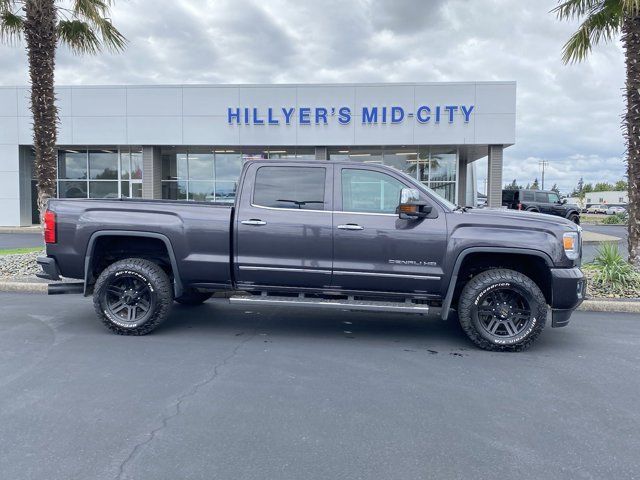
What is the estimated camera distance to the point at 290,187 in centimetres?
565

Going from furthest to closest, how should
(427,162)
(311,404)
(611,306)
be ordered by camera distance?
(427,162)
(611,306)
(311,404)

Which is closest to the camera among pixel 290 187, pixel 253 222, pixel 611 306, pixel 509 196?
pixel 253 222

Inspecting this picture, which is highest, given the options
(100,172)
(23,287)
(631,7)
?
(631,7)

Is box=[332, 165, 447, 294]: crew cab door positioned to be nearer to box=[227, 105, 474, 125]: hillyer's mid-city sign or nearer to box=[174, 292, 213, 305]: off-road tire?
box=[174, 292, 213, 305]: off-road tire

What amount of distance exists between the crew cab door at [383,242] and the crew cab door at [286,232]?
17 cm

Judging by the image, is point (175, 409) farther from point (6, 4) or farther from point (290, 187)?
point (6, 4)

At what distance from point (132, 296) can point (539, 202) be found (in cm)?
2260

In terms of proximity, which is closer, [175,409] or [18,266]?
[175,409]

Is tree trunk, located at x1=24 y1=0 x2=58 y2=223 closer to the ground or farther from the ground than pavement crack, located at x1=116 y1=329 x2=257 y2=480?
farther from the ground

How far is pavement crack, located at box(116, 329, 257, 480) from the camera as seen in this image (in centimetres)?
296

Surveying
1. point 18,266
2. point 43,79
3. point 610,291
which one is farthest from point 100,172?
point 610,291

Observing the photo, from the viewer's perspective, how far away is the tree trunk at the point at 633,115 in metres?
8.43

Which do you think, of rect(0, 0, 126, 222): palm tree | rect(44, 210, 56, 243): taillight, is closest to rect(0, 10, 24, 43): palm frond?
rect(0, 0, 126, 222): palm tree

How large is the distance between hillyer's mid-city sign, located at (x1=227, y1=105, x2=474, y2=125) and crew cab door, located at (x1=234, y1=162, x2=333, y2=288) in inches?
597
